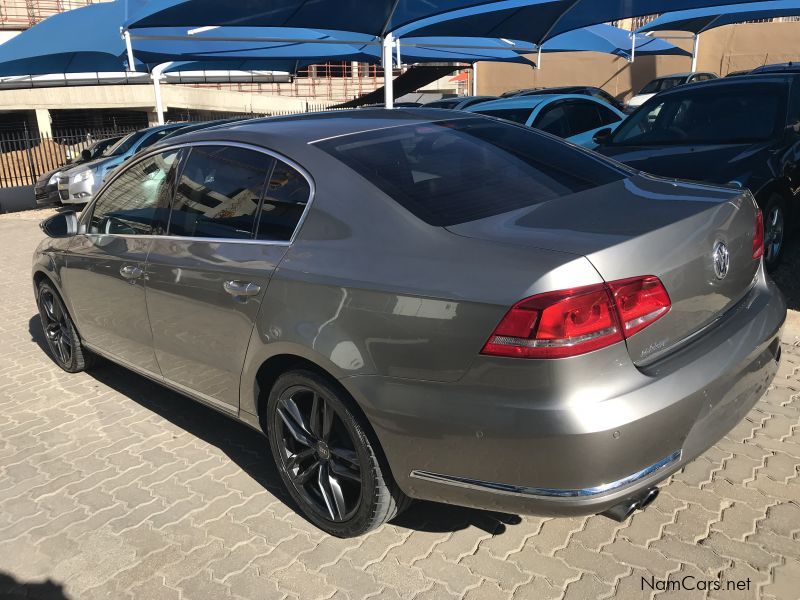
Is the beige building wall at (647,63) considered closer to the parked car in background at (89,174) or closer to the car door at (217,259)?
the parked car in background at (89,174)

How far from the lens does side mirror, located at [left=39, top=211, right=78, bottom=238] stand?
14.3ft

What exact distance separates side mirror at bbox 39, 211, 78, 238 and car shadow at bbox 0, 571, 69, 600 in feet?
7.23

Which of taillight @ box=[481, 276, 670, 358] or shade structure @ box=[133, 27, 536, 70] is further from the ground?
shade structure @ box=[133, 27, 536, 70]

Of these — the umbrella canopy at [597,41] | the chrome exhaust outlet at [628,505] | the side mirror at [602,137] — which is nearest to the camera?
the chrome exhaust outlet at [628,505]

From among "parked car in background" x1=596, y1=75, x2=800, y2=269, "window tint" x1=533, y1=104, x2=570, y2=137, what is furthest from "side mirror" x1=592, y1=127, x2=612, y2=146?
"window tint" x1=533, y1=104, x2=570, y2=137

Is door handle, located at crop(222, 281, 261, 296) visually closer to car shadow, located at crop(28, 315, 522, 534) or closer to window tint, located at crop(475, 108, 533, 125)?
car shadow, located at crop(28, 315, 522, 534)

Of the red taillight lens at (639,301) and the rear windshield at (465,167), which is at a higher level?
the rear windshield at (465,167)

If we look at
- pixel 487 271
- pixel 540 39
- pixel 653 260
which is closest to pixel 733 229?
pixel 653 260

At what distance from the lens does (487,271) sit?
86.8 inches

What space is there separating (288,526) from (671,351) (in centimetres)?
178

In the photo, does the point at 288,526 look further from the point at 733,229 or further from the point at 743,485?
the point at 733,229

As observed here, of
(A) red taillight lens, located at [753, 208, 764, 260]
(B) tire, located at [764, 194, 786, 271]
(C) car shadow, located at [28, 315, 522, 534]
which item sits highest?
(A) red taillight lens, located at [753, 208, 764, 260]

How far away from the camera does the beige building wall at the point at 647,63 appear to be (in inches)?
1089

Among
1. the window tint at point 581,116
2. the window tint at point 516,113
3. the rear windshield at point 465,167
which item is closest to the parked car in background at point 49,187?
the window tint at point 516,113
